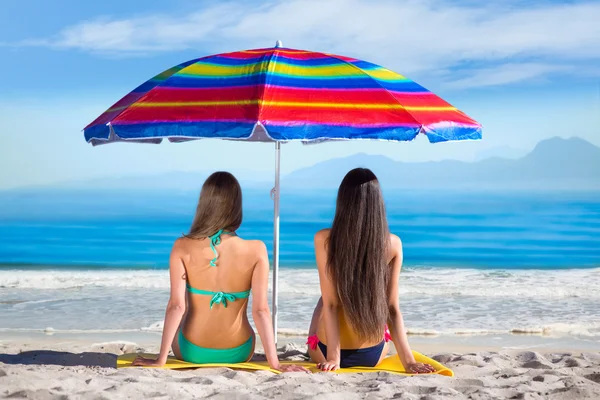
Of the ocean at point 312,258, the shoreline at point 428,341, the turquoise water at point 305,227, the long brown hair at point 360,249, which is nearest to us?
the long brown hair at point 360,249

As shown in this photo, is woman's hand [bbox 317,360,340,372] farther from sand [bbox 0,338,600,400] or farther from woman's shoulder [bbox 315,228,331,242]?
woman's shoulder [bbox 315,228,331,242]

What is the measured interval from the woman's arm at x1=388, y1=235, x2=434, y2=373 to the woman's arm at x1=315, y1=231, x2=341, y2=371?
0.28 meters

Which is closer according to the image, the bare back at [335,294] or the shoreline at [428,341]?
the bare back at [335,294]

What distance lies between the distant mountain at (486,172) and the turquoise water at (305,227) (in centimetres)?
299

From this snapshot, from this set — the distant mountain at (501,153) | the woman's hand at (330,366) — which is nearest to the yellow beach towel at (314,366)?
the woman's hand at (330,366)

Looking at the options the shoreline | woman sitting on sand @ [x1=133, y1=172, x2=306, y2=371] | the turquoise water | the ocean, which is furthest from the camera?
the turquoise water

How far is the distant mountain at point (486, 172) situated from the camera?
4353cm

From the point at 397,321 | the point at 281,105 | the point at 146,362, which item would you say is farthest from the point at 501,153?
the point at 281,105

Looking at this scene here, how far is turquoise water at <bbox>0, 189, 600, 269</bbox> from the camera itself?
19734 mm

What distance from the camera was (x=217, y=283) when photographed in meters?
4.08

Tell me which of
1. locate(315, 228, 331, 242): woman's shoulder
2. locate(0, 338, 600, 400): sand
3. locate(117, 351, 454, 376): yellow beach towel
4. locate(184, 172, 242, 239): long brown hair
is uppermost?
locate(184, 172, 242, 239): long brown hair

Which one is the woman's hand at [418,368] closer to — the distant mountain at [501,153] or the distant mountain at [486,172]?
the distant mountain at [486,172]

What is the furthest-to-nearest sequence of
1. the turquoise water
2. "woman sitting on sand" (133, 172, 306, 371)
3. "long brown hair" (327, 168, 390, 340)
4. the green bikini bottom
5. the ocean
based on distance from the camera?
1. the turquoise water
2. the ocean
3. the green bikini bottom
4. "woman sitting on sand" (133, 172, 306, 371)
5. "long brown hair" (327, 168, 390, 340)

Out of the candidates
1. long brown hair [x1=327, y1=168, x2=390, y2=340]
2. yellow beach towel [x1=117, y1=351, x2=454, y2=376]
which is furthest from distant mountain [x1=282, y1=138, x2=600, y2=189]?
long brown hair [x1=327, y1=168, x2=390, y2=340]
